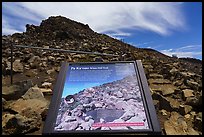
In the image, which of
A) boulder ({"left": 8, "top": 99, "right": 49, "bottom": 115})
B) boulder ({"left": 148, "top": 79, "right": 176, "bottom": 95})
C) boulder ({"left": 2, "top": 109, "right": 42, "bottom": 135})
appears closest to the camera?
boulder ({"left": 2, "top": 109, "right": 42, "bottom": 135})

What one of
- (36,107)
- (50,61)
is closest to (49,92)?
(36,107)

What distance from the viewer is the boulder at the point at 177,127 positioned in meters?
4.12

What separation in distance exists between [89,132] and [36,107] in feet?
5.59

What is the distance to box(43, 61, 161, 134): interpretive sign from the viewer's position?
9.81 feet

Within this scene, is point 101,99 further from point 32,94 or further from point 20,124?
point 32,94

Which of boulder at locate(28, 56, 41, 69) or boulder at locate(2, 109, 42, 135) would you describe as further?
boulder at locate(28, 56, 41, 69)

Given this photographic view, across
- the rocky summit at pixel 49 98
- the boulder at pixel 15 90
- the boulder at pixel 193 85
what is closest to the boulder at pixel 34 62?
the rocky summit at pixel 49 98

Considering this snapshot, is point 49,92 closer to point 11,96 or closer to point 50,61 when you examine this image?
point 11,96

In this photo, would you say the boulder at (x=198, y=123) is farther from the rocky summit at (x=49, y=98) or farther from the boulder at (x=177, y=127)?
the boulder at (x=177, y=127)

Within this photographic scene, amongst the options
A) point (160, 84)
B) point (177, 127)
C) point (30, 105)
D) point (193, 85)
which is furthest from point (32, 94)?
point (193, 85)

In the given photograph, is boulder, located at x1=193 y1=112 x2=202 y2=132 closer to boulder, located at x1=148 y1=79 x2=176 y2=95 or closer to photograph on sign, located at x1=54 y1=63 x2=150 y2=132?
photograph on sign, located at x1=54 y1=63 x2=150 y2=132

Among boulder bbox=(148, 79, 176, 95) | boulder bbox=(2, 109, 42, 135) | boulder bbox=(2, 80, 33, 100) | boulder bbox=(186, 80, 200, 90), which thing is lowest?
boulder bbox=(2, 109, 42, 135)

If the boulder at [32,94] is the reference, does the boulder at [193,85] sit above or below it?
below

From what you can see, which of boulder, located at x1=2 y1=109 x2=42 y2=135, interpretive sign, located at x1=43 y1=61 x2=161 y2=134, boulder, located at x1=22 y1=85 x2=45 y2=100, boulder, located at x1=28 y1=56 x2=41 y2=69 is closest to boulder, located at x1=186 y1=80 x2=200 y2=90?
interpretive sign, located at x1=43 y1=61 x2=161 y2=134
